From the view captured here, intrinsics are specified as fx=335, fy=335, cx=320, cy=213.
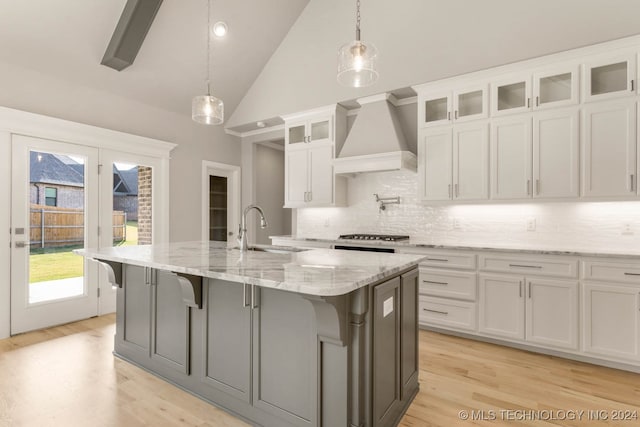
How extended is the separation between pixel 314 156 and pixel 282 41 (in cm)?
187

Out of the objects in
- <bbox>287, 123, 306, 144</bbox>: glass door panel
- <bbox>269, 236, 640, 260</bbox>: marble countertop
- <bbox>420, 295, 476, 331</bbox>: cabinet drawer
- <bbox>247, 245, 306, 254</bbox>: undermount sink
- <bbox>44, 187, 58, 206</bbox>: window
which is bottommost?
<bbox>420, 295, 476, 331</bbox>: cabinet drawer

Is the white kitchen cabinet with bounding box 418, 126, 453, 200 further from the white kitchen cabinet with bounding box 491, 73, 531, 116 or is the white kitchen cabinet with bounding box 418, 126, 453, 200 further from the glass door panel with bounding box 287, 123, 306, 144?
the glass door panel with bounding box 287, 123, 306, 144

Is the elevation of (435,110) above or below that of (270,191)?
above

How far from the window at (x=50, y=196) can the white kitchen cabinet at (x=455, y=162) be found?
Result: 4.22 metres

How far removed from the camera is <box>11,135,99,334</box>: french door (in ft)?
11.8

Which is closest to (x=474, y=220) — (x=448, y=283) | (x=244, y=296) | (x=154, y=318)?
(x=448, y=283)

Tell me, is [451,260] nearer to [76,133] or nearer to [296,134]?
[296,134]

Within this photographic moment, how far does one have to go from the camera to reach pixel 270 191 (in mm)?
6551

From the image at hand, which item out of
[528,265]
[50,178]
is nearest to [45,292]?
[50,178]

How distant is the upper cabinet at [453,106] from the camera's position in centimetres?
360

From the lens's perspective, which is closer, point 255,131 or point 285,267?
point 285,267

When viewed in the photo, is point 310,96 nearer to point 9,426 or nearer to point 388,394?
point 388,394

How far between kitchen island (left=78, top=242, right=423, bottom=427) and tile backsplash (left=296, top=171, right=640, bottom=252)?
1.97 metres

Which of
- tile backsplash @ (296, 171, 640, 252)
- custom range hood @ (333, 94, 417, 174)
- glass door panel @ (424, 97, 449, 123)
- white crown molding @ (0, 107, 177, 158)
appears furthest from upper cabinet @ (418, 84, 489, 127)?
white crown molding @ (0, 107, 177, 158)
